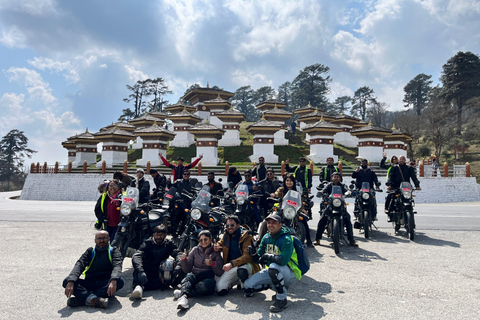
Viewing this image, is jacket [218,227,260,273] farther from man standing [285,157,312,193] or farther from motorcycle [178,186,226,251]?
man standing [285,157,312,193]

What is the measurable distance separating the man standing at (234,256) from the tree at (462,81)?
176ft

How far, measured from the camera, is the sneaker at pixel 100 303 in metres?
3.87

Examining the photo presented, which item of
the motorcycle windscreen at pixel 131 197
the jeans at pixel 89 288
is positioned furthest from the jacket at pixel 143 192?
the jeans at pixel 89 288

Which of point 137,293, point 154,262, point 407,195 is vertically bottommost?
point 137,293

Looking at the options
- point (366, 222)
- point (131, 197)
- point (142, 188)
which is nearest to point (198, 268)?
point (131, 197)

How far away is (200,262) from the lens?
454 centimetres

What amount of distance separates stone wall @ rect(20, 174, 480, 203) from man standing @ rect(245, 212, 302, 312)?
1742 centimetres

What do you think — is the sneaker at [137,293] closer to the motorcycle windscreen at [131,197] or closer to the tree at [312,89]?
the motorcycle windscreen at [131,197]

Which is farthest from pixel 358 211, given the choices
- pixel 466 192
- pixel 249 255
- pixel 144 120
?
pixel 144 120

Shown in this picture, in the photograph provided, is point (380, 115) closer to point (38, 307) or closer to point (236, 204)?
point (236, 204)

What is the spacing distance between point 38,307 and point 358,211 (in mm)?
7568

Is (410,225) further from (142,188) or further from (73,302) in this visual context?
(73,302)

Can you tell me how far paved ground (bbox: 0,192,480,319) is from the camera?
12.3ft

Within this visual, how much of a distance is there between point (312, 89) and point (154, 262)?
63.0m
